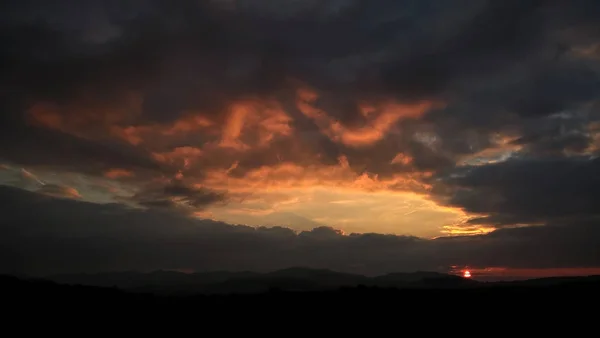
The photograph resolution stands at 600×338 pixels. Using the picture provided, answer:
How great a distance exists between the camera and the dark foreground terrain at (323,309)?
48.8 m

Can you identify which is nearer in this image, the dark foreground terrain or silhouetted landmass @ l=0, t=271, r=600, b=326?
silhouetted landmass @ l=0, t=271, r=600, b=326

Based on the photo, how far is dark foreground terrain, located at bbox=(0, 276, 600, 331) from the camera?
48.8 metres

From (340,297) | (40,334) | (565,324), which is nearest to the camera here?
(40,334)

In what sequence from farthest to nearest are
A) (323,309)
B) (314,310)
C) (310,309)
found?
1. (310,309)
2. (323,309)
3. (314,310)

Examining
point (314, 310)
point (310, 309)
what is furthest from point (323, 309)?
point (310, 309)

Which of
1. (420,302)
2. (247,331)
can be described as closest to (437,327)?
(420,302)

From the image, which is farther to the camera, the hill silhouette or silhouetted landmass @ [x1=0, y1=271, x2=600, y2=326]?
the hill silhouette

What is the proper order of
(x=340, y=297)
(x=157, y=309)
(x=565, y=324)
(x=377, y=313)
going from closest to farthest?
1. (x=565, y=324)
2. (x=377, y=313)
3. (x=157, y=309)
4. (x=340, y=297)

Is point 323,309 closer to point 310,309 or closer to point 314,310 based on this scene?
point 314,310

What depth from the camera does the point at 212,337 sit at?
4291 cm

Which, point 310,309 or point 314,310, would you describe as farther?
point 310,309

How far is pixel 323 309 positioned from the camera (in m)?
56.9

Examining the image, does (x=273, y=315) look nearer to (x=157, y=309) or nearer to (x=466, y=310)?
(x=157, y=309)

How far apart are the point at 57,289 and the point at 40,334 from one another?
30884 mm
